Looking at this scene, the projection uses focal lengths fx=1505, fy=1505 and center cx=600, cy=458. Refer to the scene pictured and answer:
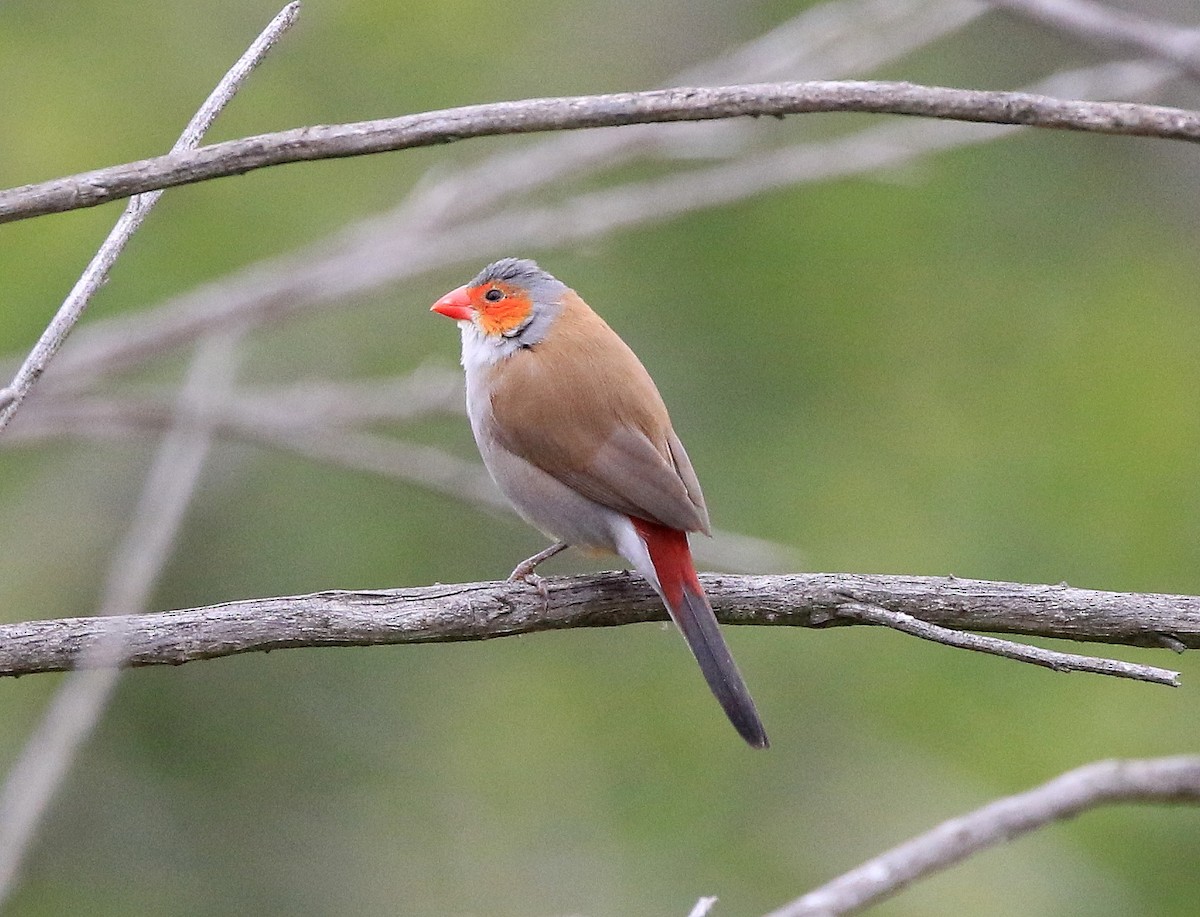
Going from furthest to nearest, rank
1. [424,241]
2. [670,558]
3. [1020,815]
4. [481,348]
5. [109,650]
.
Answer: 1. [424,241]
2. [481,348]
3. [670,558]
4. [1020,815]
5. [109,650]

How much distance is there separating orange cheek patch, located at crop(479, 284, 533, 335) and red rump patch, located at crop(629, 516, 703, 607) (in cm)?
88

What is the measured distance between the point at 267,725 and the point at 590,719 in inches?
56.2

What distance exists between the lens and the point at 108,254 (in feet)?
8.10

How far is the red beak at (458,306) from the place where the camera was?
437cm

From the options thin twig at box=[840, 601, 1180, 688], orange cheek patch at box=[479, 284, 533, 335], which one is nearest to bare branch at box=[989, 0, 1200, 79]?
thin twig at box=[840, 601, 1180, 688]

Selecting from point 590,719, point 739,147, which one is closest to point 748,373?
point 739,147

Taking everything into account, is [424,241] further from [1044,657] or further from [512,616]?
[1044,657]

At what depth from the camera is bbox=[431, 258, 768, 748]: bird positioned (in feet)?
10.8

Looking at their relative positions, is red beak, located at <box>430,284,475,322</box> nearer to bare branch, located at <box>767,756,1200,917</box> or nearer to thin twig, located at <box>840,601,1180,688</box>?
thin twig, located at <box>840,601,1180,688</box>

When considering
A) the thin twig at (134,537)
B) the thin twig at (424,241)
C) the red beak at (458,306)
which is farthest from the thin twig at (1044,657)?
the thin twig at (424,241)

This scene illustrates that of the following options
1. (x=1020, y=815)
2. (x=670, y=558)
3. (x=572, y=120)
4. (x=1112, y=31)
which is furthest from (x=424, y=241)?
(x=1020, y=815)

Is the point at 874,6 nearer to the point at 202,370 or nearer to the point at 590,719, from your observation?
the point at 202,370

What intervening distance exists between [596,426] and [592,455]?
0.30 feet

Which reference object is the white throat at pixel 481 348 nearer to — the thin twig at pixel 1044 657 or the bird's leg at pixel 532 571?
the bird's leg at pixel 532 571
